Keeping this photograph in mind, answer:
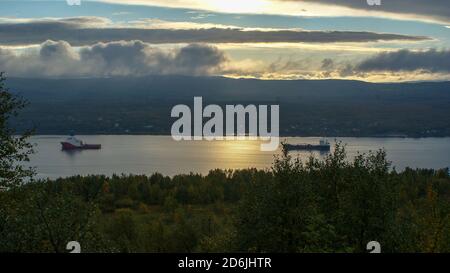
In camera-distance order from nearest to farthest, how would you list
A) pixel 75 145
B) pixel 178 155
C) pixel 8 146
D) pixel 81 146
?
pixel 8 146 → pixel 178 155 → pixel 75 145 → pixel 81 146

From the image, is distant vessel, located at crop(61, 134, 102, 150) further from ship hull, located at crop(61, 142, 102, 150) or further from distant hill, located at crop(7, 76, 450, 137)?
distant hill, located at crop(7, 76, 450, 137)

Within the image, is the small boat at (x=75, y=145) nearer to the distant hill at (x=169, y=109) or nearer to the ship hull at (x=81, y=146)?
the ship hull at (x=81, y=146)

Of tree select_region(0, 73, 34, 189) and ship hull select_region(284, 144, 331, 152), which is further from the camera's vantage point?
ship hull select_region(284, 144, 331, 152)

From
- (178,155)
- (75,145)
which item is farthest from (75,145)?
(178,155)

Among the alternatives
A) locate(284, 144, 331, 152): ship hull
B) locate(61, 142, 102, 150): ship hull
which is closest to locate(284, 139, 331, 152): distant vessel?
locate(284, 144, 331, 152): ship hull

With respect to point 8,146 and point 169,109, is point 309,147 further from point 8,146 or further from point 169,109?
point 8,146
